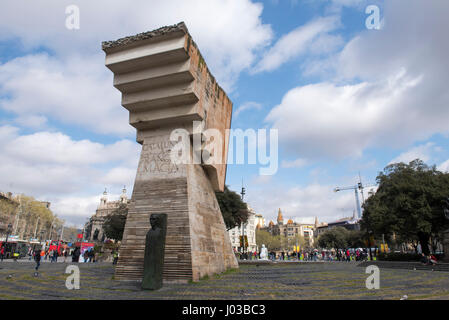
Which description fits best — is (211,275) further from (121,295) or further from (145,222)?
(121,295)

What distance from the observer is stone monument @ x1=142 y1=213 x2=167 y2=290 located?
29.2ft

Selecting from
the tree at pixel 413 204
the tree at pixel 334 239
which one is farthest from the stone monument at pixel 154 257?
the tree at pixel 334 239

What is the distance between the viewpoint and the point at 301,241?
11344 cm

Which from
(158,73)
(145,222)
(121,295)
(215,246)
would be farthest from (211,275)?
(158,73)

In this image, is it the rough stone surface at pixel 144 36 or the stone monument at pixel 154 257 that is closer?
the stone monument at pixel 154 257

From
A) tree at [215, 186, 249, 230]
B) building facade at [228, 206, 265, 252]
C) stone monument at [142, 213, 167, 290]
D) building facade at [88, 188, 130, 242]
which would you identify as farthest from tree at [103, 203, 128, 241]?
building facade at [228, 206, 265, 252]

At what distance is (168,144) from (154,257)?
5726mm

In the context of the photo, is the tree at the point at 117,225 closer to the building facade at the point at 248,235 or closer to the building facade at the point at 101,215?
the building facade at the point at 101,215

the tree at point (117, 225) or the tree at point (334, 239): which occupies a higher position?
the tree at point (117, 225)

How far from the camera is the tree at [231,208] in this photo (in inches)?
1475

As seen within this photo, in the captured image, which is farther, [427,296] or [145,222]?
[145,222]

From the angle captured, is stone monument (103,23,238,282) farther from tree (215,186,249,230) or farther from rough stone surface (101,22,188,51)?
tree (215,186,249,230)

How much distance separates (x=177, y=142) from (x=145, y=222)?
155 inches

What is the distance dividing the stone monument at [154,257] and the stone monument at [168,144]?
1675 mm
